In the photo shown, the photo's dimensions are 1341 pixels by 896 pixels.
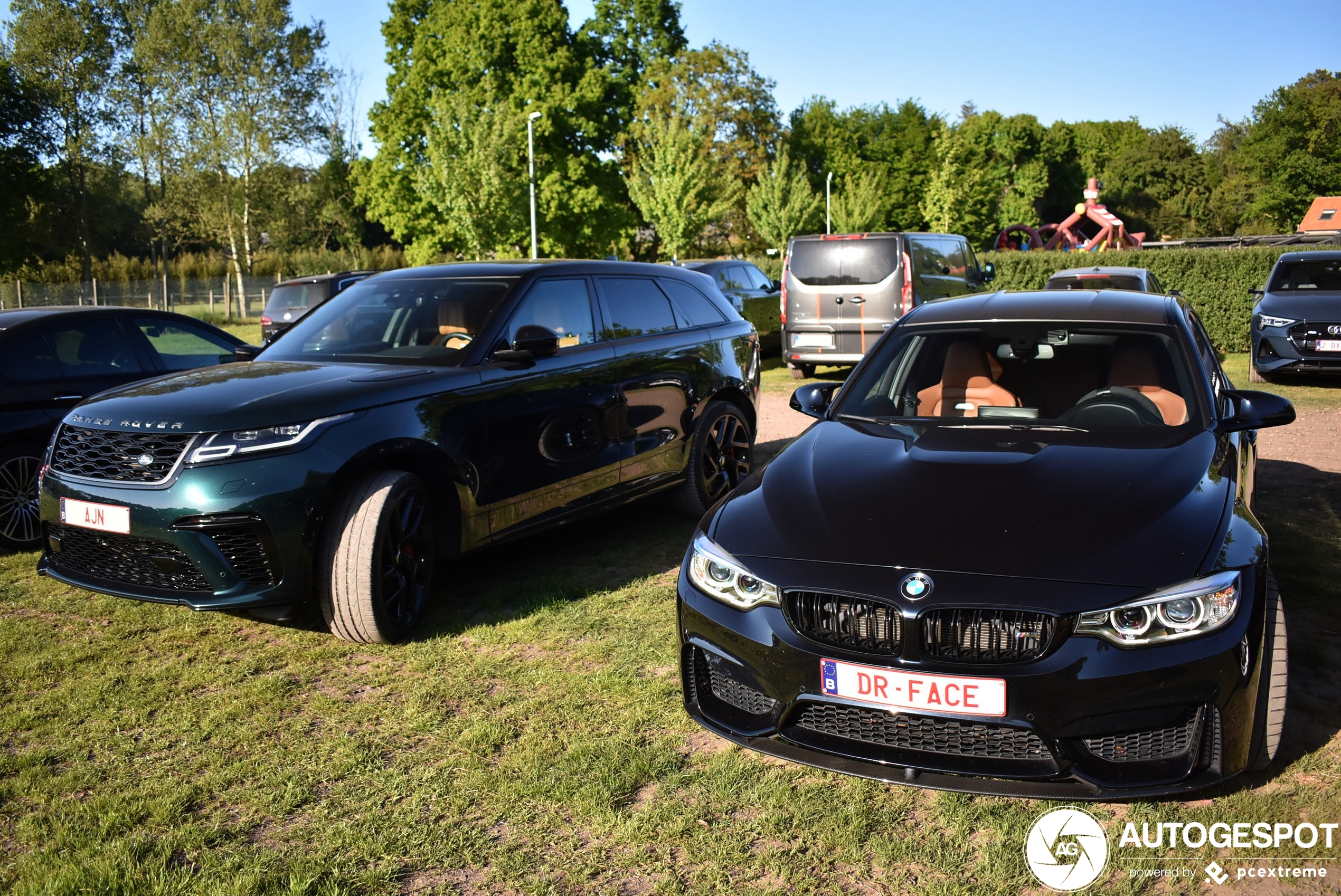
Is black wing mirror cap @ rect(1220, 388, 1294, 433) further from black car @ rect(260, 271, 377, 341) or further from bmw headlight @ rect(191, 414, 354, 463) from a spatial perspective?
black car @ rect(260, 271, 377, 341)

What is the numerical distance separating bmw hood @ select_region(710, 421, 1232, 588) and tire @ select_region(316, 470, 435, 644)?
1758mm

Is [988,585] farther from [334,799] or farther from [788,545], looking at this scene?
[334,799]

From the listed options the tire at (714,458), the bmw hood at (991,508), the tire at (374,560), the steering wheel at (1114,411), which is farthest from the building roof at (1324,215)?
the tire at (374,560)

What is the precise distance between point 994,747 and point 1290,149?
78.3 metres

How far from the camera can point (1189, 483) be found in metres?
3.36

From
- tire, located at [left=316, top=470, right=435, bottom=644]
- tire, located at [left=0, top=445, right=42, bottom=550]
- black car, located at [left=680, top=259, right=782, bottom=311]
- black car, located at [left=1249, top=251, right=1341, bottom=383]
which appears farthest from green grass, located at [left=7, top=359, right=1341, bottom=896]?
black car, located at [left=680, top=259, right=782, bottom=311]

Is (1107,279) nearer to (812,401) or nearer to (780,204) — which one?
(812,401)

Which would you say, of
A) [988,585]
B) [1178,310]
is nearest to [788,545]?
[988,585]

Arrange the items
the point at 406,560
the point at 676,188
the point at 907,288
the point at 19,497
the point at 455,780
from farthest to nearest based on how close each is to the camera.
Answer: the point at 676,188 < the point at 907,288 < the point at 19,497 < the point at 406,560 < the point at 455,780

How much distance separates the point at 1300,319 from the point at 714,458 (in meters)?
10.4

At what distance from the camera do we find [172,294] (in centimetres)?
4284

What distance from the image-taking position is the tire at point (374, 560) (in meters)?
4.53

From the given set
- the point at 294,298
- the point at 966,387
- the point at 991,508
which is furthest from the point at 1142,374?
the point at 294,298

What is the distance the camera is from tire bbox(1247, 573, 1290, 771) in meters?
2.97
